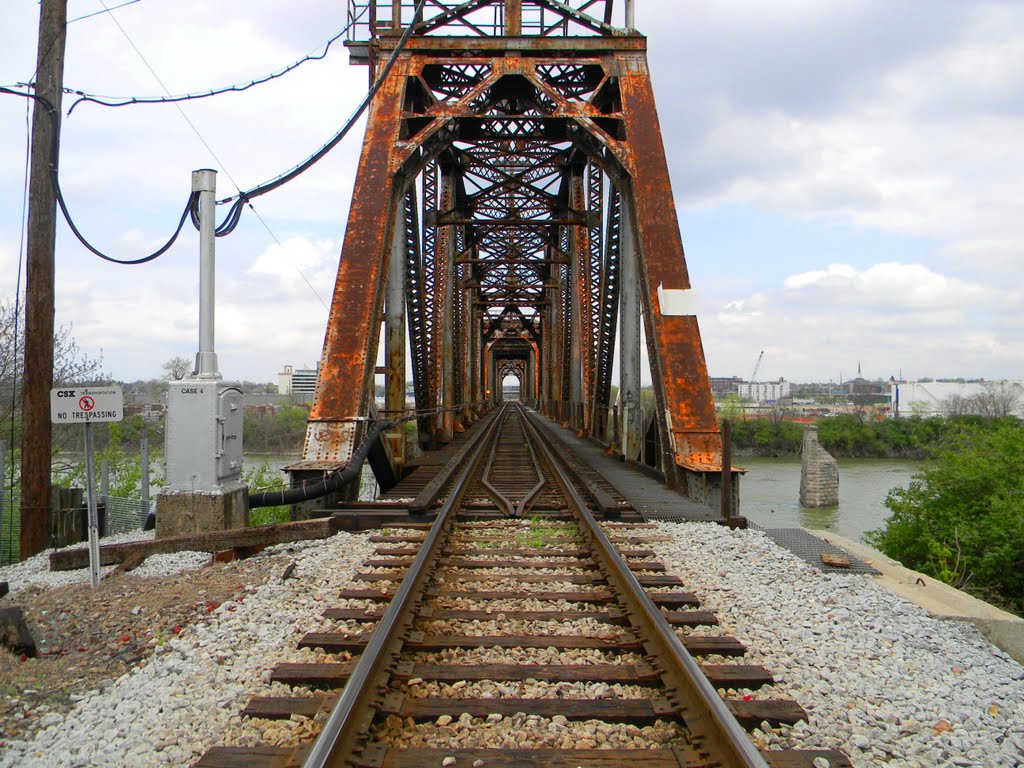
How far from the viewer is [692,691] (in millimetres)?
2826

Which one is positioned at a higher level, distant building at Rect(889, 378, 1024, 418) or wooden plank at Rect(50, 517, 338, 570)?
distant building at Rect(889, 378, 1024, 418)

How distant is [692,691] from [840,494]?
1220 inches

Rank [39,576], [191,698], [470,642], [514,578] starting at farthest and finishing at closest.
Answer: [39,576] < [514,578] < [470,642] < [191,698]

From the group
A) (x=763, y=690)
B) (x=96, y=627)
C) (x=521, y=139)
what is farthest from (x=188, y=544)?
(x=521, y=139)

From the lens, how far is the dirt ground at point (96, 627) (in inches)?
119

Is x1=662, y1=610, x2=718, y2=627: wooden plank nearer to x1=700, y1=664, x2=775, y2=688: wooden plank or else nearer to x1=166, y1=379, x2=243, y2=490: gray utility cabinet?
x1=700, y1=664, x2=775, y2=688: wooden plank

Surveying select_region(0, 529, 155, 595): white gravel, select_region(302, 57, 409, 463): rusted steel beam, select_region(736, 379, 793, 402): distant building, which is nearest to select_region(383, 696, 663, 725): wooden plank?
select_region(0, 529, 155, 595): white gravel

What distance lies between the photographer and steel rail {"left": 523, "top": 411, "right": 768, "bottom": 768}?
92.4 inches

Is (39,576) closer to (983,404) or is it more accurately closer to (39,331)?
(39,331)

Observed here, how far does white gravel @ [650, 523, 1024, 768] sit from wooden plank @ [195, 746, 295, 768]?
1.75m

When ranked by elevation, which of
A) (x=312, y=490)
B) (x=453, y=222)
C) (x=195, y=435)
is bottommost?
(x=312, y=490)

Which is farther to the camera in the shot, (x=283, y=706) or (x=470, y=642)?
(x=470, y=642)

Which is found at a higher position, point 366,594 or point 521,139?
point 521,139

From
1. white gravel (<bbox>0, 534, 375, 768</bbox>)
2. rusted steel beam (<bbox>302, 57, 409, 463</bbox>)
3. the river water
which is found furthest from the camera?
the river water
